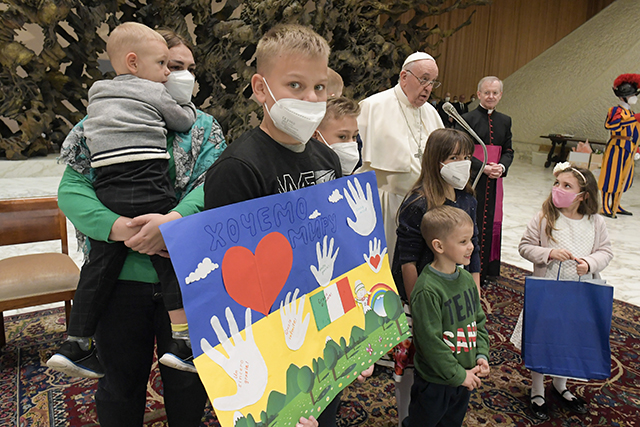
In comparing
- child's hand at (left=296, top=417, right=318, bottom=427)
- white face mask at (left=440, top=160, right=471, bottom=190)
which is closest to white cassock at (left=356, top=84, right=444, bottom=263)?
white face mask at (left=440, top=160, right=471, bottom=190)

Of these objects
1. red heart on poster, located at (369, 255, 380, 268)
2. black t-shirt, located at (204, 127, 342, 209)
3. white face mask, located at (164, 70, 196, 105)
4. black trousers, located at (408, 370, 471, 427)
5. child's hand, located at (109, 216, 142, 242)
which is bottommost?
black trousers, located at (408, 370, 471, 427)

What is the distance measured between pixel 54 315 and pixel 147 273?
94.9 inches

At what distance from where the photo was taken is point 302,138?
128cm

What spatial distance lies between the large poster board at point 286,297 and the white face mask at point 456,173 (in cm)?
66

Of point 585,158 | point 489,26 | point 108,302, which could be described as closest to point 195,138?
point 108,302

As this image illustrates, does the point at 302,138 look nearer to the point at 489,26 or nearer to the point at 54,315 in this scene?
the point at 54,315

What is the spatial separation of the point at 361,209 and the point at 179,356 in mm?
704

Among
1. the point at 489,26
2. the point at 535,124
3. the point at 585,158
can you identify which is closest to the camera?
the point at 585,158

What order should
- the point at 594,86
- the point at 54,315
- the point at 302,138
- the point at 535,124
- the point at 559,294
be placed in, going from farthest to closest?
the point at 535,124 → the point at 594,86 → the point at 54,315 → the point at 559,294 → the point at 302,138

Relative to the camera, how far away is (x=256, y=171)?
1.21m

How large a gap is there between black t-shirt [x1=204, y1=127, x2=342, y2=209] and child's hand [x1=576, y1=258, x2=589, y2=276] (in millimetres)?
1726

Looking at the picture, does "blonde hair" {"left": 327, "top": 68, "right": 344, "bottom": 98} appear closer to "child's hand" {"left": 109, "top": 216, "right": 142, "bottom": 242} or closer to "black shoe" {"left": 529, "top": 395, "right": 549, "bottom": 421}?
"child's hand" {"left": 109, "top": 216, "right": 142, "bottom": 242}

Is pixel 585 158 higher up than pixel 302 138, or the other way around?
pixel 302 138

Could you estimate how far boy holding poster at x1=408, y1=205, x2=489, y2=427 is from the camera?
1721 mm
